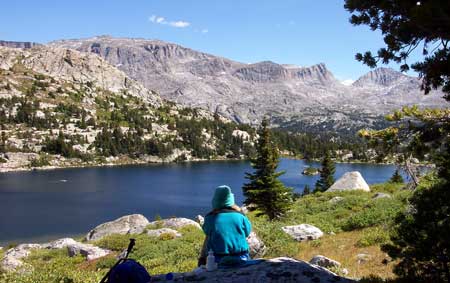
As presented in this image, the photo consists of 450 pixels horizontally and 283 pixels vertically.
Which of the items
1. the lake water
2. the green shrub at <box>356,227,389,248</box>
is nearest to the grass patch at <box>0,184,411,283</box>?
the green shrub at <box>356,227,389,248</box>

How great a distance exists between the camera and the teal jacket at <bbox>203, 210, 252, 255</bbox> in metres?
8.87

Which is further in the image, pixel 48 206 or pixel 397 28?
pixel 48 206

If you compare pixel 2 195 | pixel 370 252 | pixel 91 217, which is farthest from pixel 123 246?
pixel 2 195

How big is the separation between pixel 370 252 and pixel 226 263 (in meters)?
8.17

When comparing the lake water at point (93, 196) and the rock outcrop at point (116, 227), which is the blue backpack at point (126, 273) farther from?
the lake water at point (93, 196)

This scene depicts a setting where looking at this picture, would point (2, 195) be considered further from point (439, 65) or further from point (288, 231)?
point (439, 65)

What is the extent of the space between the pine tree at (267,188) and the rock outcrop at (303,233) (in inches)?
716

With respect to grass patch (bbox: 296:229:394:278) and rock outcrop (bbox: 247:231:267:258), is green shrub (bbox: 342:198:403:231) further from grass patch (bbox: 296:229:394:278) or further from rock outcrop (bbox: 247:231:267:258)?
rock outcrop (bbox: 247:231:267:258)

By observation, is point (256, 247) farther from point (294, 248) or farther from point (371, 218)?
point (371, 218)

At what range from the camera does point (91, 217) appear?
77.0 metres

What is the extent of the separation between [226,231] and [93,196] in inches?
3914

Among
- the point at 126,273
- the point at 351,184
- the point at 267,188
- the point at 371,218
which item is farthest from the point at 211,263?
the point at 351,184

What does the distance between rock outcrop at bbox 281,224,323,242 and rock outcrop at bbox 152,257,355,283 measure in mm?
12312

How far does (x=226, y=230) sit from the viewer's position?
8906 mm
